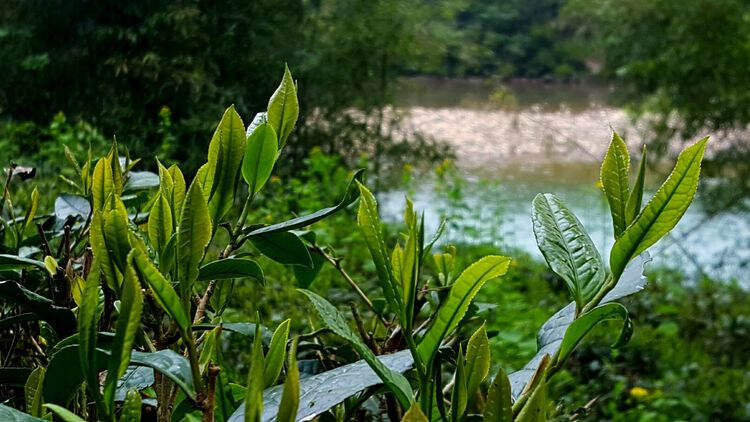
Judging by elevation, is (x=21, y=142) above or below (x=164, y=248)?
below

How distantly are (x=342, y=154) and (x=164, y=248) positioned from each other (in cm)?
395

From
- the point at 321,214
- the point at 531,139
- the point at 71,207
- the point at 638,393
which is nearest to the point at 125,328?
the point at 321,214

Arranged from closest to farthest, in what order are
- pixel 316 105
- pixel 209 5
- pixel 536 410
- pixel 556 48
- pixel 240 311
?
pixel 536 410 < pixel 240 311 < pixel 209 5 < pixel 316 105 < pixel 556 48

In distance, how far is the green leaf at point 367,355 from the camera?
244 mm

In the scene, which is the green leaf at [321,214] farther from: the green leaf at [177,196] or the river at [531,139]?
the river at [531,139]

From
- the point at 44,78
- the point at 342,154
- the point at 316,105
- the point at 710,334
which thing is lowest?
the point at 710,334

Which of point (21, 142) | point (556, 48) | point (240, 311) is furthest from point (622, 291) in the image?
point (556, 48)

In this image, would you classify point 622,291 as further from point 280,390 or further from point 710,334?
point 710,334

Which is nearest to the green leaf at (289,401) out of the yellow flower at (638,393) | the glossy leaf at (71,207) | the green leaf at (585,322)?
the green leaf at (585,322)

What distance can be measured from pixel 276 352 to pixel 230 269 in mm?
59

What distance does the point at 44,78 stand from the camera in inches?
101

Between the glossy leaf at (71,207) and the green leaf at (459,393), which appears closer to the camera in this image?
the green leaf at (459,393)

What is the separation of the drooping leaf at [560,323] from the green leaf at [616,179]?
0.02m

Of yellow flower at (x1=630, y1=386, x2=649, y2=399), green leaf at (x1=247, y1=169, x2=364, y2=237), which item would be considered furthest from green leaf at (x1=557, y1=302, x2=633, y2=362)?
yellow flower at (x1=630, y1=386, x2=649, y2=399)
